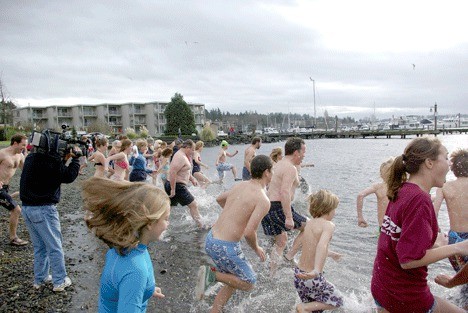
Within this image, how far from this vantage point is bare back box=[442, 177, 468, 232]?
13.0ft

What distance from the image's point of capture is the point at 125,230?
2029 mm

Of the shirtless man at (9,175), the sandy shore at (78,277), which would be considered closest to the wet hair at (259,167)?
the sandy shore at (78,277)

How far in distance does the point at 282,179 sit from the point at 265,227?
35.0 inches

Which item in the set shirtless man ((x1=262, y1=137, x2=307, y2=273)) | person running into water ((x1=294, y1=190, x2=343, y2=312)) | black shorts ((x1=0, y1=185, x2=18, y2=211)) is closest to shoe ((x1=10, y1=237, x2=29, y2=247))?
black shorts ((x1=0, y1=185, x2=18, y2=211))

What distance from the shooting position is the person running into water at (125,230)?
1.95 m

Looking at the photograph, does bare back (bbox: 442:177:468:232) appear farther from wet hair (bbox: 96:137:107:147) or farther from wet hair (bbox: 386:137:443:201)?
wet hair (bbox: 96:137:107:147)

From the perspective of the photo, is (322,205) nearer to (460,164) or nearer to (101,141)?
(460,164)

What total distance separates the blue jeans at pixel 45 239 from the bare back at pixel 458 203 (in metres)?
4.71

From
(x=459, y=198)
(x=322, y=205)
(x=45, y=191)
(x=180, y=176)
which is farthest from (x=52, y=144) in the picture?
(x=459, y=198)

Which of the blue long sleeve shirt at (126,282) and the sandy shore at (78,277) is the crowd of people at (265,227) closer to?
the blue long sleeve shirt at (126,282)

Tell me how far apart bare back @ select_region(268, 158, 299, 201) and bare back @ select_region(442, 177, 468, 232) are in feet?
7.33

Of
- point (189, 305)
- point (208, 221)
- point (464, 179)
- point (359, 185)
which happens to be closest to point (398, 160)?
point (464, 179)

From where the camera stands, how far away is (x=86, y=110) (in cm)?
9662

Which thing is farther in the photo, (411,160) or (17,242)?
(17,242)
